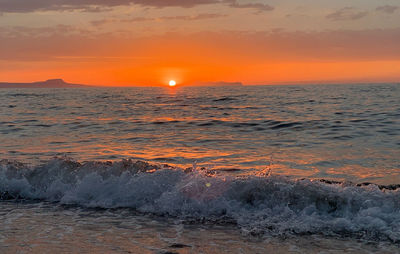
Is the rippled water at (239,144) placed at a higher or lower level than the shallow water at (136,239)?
higher

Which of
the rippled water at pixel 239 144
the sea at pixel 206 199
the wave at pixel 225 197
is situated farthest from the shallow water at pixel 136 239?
the rippled water at pixel 239 144

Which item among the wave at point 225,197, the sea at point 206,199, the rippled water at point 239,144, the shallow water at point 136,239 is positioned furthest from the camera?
the rippled water at point 239,144

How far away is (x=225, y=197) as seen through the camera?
27.0ft

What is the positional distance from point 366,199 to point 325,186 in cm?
89

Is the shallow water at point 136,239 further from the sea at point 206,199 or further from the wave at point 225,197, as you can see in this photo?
the wave at point 225,197

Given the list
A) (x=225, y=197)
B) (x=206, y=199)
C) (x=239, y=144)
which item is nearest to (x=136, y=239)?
(x=206, y=199)

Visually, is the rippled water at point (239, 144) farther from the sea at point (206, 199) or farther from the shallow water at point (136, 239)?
the shallow water at point (136, 239)

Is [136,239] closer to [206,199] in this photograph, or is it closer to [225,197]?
[206,199]

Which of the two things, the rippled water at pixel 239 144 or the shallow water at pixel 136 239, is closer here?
the shallow water at pixel 136 239

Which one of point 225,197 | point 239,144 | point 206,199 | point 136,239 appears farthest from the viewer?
point 239,144

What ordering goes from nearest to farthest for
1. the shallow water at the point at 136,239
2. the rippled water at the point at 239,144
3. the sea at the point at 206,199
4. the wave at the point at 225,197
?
the shallow water at the point at 136,239
the sea at the point at 206,199
the wave at the point at 225,197
the rippled water at the point at 239,144

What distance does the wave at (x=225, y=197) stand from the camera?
671cm

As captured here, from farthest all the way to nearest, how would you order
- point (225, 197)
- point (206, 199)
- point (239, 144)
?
point (239, 144)
point (225, 197)
point (206, 199)

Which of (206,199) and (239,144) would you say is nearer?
(206,199)
